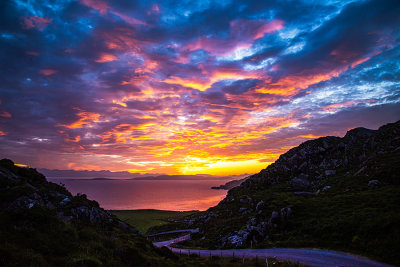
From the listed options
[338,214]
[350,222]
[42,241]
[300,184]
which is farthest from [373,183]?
[42,241]

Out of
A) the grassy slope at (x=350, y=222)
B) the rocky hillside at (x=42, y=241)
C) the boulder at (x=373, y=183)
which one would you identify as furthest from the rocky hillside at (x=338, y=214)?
the rocky hillside at (x=42, y=241)

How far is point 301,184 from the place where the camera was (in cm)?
7212

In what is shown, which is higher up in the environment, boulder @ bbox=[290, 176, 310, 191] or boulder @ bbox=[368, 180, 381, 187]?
boulder @ bbox=[368, 180, 381, 187]

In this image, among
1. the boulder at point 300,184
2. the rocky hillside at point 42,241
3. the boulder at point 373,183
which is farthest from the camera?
the boulder at point 300,184

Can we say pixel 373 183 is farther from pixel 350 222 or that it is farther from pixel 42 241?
pixel 42 241

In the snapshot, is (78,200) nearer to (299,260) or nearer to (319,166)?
(299,260)

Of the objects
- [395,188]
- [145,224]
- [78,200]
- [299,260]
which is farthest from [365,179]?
[145,224]

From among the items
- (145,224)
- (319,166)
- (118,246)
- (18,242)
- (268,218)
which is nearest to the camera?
(18,242)

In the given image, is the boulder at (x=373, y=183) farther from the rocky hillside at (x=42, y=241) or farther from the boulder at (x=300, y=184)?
the rocky hillside at (x=42, y=241)

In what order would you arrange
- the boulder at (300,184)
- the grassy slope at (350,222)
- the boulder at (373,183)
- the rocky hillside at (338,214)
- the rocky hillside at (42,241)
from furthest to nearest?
the boulder at (300,184) < the boulder at (373,183) < the rocky hillside at (338,214) < the grassy slope at (350,222) < the rocky hillside at (42,241)

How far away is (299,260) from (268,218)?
65.3 feet

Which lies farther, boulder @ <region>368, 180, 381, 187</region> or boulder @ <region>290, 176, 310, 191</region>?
boulder @ <region>290, 176, 310, 191</region>

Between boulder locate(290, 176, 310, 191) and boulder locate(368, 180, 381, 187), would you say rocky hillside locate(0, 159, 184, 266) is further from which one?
boulder locate(290, 176, 310, 191)

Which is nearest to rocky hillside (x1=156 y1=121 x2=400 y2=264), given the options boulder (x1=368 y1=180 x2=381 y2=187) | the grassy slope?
the grassy slope
